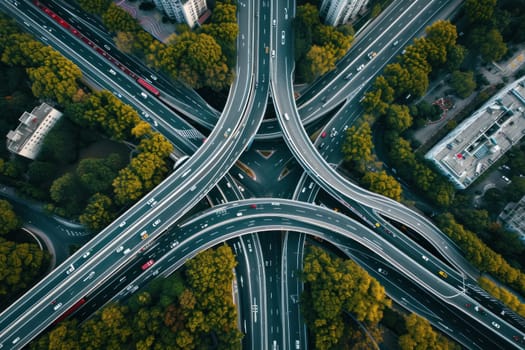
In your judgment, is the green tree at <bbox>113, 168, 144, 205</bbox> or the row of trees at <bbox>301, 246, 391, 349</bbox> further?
the green tree at <bbox>113, 168, 144, 205</bbox>

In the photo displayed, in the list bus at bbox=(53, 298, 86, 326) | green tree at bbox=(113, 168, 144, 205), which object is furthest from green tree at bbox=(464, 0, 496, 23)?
bus at bbox=(53, 298, 86, 326)

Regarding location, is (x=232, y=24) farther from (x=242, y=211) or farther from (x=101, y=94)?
(x=242, y=211)

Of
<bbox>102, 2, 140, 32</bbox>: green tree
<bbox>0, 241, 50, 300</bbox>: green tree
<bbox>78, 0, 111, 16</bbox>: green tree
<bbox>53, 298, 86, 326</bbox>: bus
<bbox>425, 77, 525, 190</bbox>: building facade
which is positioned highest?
<bbox>78, 0, 111, 16</bbox>: green tree

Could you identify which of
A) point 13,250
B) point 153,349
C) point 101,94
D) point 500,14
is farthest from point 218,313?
point 500,14

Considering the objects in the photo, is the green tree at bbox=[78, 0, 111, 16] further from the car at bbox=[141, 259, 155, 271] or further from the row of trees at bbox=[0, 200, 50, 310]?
the car at bbox=[141, 259, 155, 271]

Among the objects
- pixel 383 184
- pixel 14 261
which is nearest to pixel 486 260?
pixel 383 184

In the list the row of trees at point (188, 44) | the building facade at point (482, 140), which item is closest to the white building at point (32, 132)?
the row of trees at point (188, 44)
